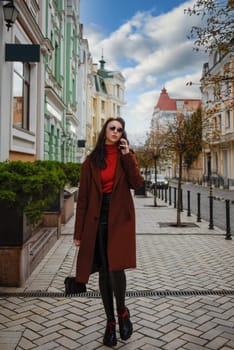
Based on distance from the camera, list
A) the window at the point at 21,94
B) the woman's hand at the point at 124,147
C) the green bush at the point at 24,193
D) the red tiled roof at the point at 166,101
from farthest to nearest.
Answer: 1. the red tiled roof at the point at 166,101
2. the window at the point at 21,94
3. the green bush at the point at 24,193
4. the woman's hand at the point at 124,147

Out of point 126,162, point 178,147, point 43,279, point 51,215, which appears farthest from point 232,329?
point 178,147

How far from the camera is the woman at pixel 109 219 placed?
10.3ft

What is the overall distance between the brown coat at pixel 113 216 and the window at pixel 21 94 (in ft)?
21.1

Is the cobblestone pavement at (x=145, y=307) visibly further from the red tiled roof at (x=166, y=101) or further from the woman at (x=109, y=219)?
the red tiled roof at (x=166, y=101)

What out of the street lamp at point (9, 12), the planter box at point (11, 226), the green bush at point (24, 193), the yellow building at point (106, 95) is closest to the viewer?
the green bush at point (24, 193)

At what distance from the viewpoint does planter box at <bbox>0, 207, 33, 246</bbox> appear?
4672 mm

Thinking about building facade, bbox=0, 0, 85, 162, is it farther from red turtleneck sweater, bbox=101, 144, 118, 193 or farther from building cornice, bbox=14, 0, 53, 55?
red turtleneck sweater, bbox=101, 144, 118, 193

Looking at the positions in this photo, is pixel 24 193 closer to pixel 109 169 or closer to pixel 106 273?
pixel 109 169

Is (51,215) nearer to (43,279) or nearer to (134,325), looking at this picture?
(43,279)

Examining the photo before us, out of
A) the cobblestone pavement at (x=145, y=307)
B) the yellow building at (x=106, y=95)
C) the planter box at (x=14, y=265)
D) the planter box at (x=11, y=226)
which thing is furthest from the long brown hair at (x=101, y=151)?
the yellow building at (x=106, y=95)

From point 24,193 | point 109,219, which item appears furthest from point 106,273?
point 24,193

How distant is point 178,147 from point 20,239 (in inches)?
317

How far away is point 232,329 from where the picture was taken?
3.56 metres

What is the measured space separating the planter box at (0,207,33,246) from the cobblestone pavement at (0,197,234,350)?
25.2 inches
